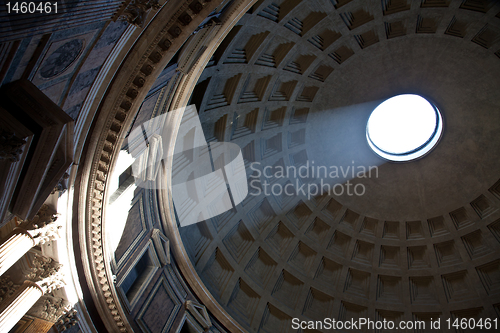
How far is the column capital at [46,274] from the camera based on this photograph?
836 centimetres

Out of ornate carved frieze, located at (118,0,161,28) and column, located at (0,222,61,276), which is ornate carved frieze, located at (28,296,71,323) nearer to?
column, located at (0,222,61,276)

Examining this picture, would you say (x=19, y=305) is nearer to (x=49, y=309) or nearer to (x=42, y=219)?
(x=49, y=309)

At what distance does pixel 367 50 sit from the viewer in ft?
52.9

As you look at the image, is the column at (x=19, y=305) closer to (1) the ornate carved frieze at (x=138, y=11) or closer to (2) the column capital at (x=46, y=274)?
(2) the column capital at (x=46, y=274)

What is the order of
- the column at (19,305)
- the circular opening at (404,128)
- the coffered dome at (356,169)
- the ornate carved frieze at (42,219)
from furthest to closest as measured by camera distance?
the circular opening at (404,128), the coffered dome at (356,169), the ornate carved frieze at (42,219), the column at (19,305)

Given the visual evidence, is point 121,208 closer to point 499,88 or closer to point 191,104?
point 191,104

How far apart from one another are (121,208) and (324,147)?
11754 mm

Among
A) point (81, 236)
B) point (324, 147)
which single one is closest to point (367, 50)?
point (324, 147)

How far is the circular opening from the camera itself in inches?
777

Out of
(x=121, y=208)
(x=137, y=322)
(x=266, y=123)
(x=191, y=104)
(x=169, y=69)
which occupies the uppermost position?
(x=266, y=123)

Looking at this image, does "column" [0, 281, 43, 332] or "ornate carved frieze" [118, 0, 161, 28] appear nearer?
"ornate carved frieze" [118, 0, 161, 28]

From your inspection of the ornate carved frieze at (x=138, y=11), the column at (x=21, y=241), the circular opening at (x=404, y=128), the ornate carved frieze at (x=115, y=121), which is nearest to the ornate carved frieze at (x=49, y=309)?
the ornate carved frieze at (x=115, y=121)

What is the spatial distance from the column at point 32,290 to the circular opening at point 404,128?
16.8 metres

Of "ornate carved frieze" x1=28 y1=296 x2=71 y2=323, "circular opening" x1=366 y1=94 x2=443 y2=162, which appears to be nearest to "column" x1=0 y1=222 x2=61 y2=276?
"ornate carved frieze" x1=28 y1=296 x2=71 y2=323
